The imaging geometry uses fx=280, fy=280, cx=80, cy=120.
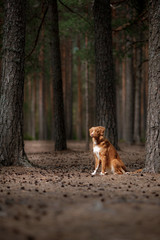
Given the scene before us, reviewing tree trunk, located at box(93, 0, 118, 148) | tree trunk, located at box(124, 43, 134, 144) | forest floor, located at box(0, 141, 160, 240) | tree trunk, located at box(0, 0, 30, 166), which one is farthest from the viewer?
tree trunk, located at box(124, 43, 134, 144)

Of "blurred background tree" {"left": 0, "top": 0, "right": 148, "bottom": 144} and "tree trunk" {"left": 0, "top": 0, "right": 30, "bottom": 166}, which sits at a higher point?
"blurred background tree" {"left": 0, "top": 0, "right": 148, "bottom": 144}

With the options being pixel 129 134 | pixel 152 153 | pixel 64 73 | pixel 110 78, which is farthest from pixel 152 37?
pixel 64 73

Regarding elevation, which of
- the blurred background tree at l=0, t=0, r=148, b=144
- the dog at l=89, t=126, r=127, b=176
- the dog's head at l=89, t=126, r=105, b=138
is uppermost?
the blurred background tree at l=0, t=0, r=148, b=144

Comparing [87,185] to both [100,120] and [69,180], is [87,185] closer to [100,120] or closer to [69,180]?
[69,180]

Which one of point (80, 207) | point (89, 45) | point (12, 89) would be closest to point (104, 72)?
point (12, 89)

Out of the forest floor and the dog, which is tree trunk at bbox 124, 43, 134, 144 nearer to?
the dog

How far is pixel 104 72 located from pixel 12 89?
12.9 feet

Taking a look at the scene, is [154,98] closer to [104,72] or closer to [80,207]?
[80,207]

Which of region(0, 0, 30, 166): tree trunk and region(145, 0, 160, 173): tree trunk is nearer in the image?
region(145, 0, 160, 173): tree trunk

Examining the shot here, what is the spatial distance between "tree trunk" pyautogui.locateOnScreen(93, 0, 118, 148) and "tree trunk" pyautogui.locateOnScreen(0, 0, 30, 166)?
3280 millimetres

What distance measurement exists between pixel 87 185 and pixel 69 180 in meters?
0.71

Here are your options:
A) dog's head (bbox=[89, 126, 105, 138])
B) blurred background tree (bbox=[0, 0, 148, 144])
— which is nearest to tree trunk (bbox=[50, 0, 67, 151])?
blurred background tree (bbox=[0, 0, 148, 144])

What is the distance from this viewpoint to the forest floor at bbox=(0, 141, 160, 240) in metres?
2.88

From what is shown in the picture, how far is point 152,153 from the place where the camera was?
21.6 ft
